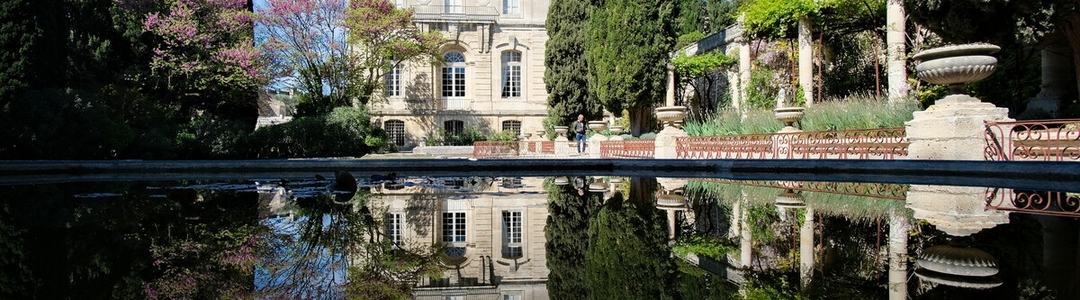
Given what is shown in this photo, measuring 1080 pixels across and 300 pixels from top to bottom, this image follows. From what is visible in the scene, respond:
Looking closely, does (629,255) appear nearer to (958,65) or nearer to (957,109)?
(958,65)

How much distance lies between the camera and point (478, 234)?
4.19 metres

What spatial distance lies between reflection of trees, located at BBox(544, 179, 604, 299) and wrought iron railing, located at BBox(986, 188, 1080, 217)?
10.0 ft

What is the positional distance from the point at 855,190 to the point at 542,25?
85.4ft

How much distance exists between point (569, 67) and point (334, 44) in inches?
352

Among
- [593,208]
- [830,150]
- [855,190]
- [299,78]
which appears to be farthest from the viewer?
[299,78]

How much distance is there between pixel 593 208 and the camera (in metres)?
5.45

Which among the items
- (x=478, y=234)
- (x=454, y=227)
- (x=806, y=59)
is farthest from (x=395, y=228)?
(x=806, y=59)

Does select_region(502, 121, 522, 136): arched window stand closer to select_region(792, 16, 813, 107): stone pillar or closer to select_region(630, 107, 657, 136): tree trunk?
select_region(630, 107, 657, 136): tree trunk

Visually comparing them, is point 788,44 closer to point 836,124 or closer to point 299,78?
point 836,124

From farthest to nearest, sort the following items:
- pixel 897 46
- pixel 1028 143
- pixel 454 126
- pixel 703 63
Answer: pixel 454 126
pixel 703 63
pixel 897 46
pixel 1028 143

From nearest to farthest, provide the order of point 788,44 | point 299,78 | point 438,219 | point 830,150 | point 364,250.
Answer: point 364,250, point 438,219, point 830,150, point 788,44, point 299,78

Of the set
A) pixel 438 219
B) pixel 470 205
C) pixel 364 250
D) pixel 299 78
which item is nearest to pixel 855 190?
pixel 470 205

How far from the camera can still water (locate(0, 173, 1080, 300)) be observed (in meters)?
2.51

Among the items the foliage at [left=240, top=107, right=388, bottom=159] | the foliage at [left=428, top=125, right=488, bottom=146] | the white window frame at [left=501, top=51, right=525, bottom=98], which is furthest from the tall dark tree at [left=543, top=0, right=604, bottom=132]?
the foliage at [left=240, top=107, right=388, bottom=159]
